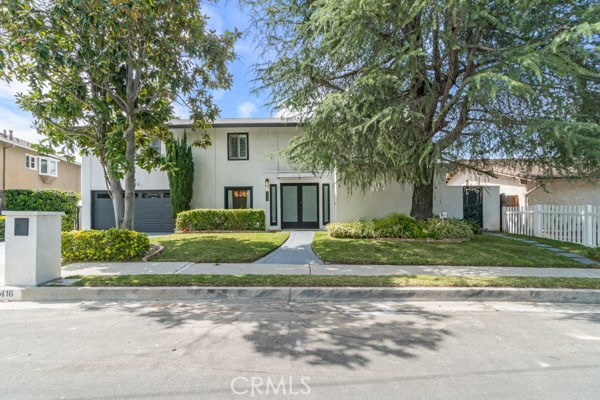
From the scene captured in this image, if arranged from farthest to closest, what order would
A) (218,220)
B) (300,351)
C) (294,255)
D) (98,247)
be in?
(218,220), (294,255), (98,247), (300,351)

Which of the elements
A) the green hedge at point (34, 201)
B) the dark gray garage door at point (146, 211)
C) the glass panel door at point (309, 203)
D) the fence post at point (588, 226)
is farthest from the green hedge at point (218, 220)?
the fence post at point (588, 226)

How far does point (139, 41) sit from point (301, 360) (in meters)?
8.54

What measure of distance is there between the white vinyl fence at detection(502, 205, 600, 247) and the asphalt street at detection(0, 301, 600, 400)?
619 cm

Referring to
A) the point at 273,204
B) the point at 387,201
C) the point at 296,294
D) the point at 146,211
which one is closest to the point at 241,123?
the point at 273,204

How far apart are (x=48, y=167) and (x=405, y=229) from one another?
2715cm

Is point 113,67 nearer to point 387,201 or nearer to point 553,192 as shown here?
point 387,201

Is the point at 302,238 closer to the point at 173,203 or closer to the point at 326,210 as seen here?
the point at 326,210

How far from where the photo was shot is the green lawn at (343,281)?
5668mm

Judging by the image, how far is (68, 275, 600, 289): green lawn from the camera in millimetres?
5668

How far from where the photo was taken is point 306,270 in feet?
22.9

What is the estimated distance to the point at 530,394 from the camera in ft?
8.75

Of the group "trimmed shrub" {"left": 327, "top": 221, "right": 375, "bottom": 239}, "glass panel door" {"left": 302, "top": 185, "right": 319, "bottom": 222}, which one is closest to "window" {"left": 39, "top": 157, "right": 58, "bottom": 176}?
"glass panel door" {"left": 302, "top": 185, "right": 319, "bottom": 222}

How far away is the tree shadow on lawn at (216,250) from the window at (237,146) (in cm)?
627

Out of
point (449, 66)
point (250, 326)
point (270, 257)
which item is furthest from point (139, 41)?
point (449, 66)
